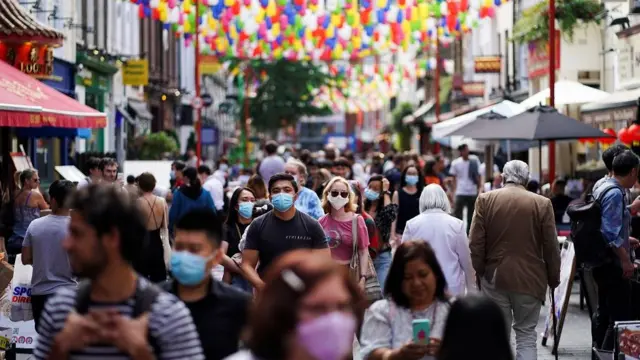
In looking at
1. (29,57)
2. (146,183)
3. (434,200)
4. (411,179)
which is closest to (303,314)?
(434,200)

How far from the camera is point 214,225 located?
5984 mm

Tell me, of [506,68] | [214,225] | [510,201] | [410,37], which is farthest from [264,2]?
[214,225]

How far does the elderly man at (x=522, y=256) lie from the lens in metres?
10.4

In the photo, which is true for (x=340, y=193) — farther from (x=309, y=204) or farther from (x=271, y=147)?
(x=271, y=147)

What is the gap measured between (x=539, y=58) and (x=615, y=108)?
1283 cm

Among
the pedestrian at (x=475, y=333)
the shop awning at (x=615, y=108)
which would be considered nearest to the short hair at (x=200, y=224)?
the pedestrian at (x=475, y=333)

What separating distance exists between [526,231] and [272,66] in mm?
48651

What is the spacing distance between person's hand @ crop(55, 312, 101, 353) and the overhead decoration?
84.5 feet

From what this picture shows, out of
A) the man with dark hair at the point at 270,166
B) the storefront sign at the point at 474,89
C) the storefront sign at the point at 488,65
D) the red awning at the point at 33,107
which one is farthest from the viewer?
the storefront sign at the point at 474,89

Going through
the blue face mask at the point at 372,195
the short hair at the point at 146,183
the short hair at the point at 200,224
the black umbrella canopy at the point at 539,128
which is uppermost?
the black umbrella canopy at the point at 539,128

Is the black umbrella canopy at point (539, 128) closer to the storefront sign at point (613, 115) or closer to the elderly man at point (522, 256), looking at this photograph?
the storefront sign at point (613, 115)

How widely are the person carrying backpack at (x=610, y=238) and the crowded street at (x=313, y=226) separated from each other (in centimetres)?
2

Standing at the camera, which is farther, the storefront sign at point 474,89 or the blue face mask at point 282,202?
the storefront sign at point 474,89

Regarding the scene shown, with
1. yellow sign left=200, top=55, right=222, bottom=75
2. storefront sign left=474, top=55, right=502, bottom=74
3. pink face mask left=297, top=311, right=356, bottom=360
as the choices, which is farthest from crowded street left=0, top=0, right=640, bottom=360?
yellow sign left=200, top=55, right=222, bottom=75
